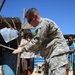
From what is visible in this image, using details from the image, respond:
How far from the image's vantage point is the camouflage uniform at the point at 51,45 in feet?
12.8

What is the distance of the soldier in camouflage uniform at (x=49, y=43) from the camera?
3.89 m

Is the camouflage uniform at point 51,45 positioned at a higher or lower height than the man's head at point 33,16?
lower

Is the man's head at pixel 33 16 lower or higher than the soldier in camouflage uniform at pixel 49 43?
higher

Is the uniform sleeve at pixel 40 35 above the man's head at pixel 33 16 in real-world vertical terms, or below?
below

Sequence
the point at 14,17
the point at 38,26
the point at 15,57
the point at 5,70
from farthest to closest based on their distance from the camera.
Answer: the point at 14,17, the point at 15,57, the point at 5,70, the point at 38,26

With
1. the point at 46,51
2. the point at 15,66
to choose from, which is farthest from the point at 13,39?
the point at 46,51

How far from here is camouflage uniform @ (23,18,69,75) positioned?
3.89 meters

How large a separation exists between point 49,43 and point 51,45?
0.04 meters

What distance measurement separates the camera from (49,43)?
13.1 feet

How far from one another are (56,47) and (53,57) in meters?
0.14

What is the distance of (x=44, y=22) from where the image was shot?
390 centimetres

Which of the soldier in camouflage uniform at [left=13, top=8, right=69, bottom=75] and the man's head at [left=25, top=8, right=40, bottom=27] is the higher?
the man's head at [left=25, top=8, right=40, bottom=27]

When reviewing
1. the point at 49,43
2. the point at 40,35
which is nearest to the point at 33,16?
the point at 40,35

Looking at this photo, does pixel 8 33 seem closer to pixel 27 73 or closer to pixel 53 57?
pixel 27 73
